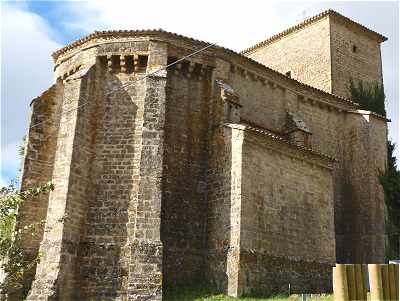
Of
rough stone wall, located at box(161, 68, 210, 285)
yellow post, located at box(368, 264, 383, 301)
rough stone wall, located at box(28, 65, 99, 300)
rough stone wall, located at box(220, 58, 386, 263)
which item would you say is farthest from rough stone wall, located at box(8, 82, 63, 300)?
yellow post, located at box(368, 264, 383, 301)

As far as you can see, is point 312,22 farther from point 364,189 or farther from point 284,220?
point 284,220

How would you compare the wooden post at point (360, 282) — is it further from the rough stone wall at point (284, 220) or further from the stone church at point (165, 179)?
the rough stone wall at point (284, 220)

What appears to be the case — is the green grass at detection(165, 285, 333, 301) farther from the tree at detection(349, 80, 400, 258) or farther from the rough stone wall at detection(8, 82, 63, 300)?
the tree at detection(349, 80, 400, 258)

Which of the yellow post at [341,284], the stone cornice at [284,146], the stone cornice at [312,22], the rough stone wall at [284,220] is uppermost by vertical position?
the stone cornice at [312,22]

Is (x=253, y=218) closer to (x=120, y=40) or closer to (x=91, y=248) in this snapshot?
(x=91, y=248)

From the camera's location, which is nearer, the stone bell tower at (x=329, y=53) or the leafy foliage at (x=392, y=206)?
the leafy foliage at (x=392, y=206)

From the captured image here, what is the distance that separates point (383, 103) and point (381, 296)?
75.7 ft

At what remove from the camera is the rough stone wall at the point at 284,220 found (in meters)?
15.2

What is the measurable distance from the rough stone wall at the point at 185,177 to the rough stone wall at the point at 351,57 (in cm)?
1064

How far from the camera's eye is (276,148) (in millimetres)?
16953

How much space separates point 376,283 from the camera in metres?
3.76

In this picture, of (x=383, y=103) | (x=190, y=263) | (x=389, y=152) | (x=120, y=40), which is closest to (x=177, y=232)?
(x=190, y=263)

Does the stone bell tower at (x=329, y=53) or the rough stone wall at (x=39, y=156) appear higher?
the stone bell tower at (x=329, y=53)

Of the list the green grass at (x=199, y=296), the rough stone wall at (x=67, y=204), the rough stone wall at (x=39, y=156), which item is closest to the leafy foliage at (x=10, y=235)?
the rough stone wall at (x=67, y=204)
